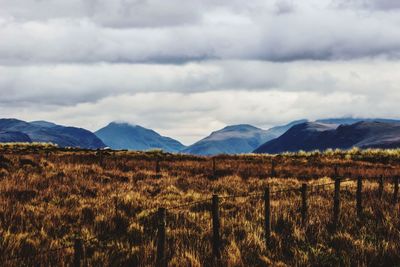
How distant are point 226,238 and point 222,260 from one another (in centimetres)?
195

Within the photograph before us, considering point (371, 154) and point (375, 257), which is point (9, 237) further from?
point (371, 154)

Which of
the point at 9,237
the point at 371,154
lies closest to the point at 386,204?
the point at 9,237

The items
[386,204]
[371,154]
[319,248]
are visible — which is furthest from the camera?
[371,154]

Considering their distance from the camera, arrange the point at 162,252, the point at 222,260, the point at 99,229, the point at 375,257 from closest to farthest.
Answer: the point at 162,252
the point at 222,260
the point at 375,257
the point at 99,229

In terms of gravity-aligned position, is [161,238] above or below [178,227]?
above

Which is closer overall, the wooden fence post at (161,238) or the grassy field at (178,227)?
the wooden fence post at (161,238)

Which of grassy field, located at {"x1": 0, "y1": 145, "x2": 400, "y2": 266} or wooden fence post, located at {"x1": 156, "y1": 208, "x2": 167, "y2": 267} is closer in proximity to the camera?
wooden fence post, located at {"x1": 156, "y1": 208, "x2": 167, "y2": 267}

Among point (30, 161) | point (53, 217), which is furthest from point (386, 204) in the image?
point (30, 161)

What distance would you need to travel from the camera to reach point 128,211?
14.8 metres

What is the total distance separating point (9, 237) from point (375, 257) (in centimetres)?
830

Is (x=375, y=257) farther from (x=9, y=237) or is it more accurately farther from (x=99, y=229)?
(x=9, y=237)

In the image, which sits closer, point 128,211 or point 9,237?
point 9,237

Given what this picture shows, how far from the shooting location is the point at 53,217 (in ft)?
42.7

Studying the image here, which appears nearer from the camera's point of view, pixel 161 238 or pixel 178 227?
pixel 161 238
